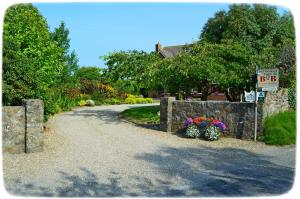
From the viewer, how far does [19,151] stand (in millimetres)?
10695

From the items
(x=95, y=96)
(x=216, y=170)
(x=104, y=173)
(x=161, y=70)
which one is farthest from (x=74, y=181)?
(x=95, y=96)

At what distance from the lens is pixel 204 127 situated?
1417cm

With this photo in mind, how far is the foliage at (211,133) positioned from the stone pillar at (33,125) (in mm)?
5320

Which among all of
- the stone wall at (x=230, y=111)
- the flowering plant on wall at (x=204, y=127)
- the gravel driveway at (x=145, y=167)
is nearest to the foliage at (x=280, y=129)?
the stone wall at (x=230, y=111)

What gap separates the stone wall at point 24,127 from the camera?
10648mm

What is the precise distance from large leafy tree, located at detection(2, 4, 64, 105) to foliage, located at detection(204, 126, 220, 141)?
538 cm

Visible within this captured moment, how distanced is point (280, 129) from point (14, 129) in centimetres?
768

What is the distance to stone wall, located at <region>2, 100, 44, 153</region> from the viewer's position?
419 inches

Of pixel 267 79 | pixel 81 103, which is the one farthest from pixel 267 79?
pixel 81 103

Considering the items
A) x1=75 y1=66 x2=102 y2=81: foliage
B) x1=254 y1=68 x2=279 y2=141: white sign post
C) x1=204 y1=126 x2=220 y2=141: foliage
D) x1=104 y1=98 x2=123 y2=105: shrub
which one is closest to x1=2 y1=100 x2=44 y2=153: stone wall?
x1=204 y1=126 x2=220 y2=141: foliage

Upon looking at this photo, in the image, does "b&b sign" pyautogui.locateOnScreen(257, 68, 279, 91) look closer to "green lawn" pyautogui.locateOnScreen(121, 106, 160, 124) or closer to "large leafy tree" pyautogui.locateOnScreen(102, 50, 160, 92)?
"green lawn" pyautogui.locateOnScreen(121, 106, 160, 124)

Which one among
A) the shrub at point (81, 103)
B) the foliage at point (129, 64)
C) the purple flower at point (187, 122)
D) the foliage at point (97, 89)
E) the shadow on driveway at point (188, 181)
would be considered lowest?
the shadow on driveway at point (188, 181)

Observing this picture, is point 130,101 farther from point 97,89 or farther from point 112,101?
point 97,89

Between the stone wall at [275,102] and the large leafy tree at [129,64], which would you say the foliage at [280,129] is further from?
the large leafy tree at [129,64]
